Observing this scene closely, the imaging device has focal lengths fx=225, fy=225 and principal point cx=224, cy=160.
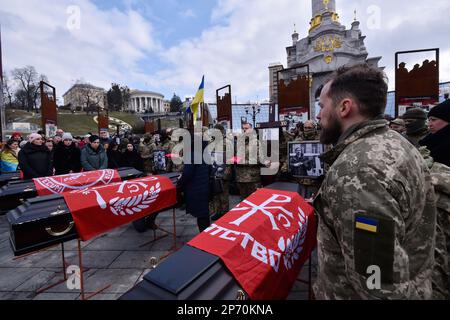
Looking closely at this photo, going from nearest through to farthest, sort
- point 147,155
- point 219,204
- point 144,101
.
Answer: point 219,204
point 147,155
point 144,101

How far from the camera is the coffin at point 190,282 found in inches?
A: 50.6

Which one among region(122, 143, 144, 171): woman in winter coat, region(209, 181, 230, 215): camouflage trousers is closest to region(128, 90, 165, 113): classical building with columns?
region(122, 143, 144, 171): woman in winter coat

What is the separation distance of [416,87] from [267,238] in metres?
6.11

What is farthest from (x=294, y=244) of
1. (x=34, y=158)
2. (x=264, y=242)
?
(x=34, y=158)

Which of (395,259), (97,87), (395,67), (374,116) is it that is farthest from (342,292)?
(97,87)

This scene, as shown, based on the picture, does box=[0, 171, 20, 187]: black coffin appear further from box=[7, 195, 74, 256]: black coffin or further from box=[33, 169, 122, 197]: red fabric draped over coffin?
box=[7, 195, 74, 256]: black coffin

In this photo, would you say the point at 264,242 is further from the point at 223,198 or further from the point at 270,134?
the point at 270,134

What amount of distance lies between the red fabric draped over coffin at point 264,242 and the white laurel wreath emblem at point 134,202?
1.72 meters

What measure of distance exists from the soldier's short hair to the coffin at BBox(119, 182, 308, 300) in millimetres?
1255

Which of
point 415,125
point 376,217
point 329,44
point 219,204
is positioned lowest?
point 219,204

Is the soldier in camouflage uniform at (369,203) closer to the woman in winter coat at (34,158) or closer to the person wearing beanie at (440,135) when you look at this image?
the person wearing beanie at (440,135)

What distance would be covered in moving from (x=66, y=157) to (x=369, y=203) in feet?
25.5

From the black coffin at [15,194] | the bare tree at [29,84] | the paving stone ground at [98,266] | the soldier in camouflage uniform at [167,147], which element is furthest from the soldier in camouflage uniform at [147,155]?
the bare tree at [29,84]

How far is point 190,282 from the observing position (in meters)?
1.33
